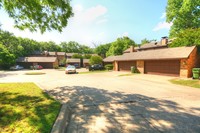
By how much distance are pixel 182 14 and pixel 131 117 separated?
33813 millimetres

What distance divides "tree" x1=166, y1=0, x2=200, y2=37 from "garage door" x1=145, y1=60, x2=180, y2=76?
15.4 metres

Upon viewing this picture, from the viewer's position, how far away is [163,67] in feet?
70.4

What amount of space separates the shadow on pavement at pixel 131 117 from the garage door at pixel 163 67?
1348 cm

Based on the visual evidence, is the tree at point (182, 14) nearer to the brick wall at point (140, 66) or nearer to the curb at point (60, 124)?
the brick wall at point (140, 66)

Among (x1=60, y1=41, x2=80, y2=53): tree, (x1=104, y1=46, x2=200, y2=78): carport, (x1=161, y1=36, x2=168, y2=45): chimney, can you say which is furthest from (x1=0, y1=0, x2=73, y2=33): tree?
(x1=60, y1=41, x2=80, y2=53): tree

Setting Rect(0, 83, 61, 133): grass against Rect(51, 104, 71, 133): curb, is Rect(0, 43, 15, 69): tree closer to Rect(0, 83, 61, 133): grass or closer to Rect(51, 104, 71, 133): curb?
Rect(0, 83, 61, 133): grass

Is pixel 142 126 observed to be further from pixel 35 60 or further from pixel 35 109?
pixel 35 60

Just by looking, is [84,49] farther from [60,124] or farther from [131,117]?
[60,124]

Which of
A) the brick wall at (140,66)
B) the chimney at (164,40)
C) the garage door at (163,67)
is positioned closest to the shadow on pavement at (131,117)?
the garage door at (163,67)

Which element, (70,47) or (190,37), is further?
(70,47)

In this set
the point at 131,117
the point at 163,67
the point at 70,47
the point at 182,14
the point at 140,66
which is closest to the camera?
the point at 131,117

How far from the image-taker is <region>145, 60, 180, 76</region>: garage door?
63.9 feet

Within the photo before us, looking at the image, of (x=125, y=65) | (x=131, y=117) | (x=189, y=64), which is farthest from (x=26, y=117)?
(x=125, y=65)

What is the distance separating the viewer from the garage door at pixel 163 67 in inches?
767
